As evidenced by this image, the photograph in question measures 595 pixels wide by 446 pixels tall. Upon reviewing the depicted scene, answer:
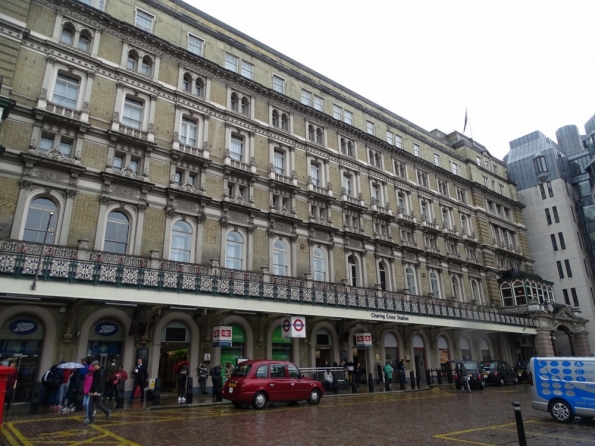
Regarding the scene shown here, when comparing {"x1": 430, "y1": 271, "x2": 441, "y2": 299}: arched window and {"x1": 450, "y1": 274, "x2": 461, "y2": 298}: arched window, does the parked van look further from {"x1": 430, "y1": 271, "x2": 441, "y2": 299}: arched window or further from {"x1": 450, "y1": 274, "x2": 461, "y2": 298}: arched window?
{"x1": 450, "y1": 274, "x2": 461, "y2": 298}: arched window

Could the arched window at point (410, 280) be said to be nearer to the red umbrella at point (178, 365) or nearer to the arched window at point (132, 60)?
the red umbrella at point (178, 365)

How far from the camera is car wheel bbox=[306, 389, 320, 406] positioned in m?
16.9

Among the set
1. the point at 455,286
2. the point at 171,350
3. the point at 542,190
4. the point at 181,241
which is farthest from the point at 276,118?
the point at 542,190

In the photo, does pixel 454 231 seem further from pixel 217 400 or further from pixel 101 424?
pixel 101 424

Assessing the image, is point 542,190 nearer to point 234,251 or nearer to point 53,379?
point 234,251

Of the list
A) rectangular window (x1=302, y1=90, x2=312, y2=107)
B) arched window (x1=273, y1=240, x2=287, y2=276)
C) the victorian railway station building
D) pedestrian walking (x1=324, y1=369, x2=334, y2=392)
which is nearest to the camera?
the victorian railway station building

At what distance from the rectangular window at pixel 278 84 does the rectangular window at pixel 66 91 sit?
14.1m

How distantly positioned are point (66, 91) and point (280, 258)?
49.9 feet

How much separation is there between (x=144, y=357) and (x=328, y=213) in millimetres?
16080

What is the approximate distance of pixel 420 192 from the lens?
39781mm

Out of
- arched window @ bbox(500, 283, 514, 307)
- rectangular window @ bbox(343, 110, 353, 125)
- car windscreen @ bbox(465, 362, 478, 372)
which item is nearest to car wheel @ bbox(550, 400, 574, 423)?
car windscreen @ bbox(465, 362, 478, 372)

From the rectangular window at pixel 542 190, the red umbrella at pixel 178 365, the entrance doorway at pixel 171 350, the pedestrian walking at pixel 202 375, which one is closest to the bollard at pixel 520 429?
the pedestrian walking at pixel 202 375

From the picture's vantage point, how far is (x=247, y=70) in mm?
30141

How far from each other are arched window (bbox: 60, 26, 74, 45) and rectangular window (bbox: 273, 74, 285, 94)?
13.7 metres
